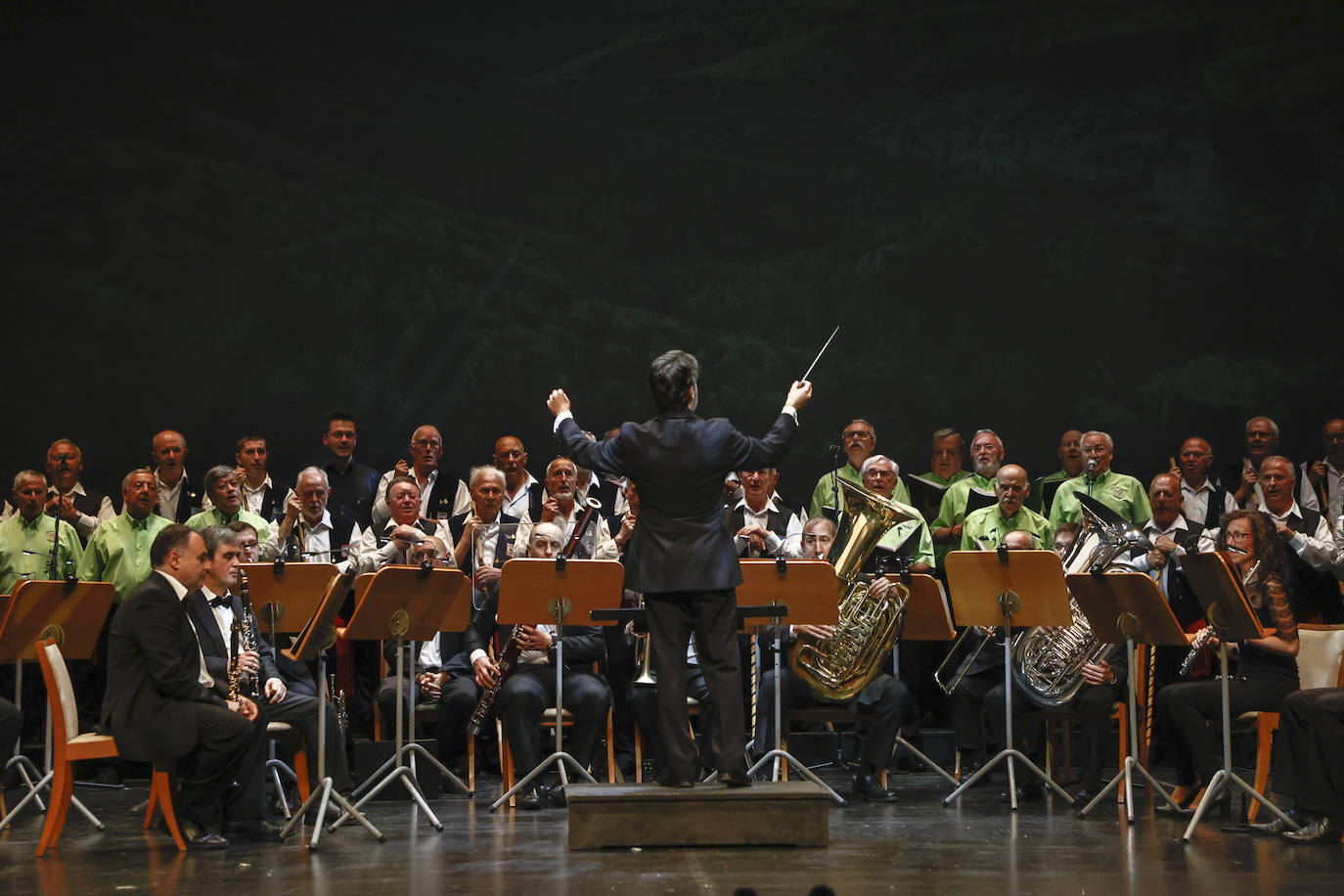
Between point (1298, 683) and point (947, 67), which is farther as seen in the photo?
point (947, 67)

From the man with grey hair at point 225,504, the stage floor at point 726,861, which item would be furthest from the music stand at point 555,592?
the man with grey hair at point 225,504

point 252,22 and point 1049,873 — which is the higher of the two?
point 252,22

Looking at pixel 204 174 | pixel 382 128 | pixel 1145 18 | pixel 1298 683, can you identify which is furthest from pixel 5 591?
pixel 1145 18

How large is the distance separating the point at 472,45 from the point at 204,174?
216 cm

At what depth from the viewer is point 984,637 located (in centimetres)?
691

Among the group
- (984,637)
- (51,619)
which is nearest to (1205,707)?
(984,637)

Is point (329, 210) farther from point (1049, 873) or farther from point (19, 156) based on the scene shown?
point (1049, 873)

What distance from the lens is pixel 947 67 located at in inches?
418

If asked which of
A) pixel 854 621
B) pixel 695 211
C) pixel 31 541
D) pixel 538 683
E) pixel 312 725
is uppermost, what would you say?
pixel 695 211

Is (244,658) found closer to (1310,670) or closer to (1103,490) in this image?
(1310,670)

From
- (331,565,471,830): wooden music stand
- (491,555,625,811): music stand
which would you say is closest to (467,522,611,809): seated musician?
(491,555,625,811): music stand

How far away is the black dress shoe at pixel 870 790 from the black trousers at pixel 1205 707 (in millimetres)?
1261

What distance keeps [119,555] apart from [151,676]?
2.28 metres

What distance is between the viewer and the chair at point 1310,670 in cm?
588
